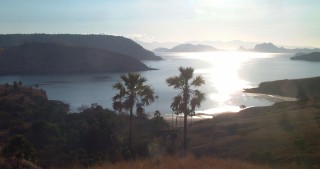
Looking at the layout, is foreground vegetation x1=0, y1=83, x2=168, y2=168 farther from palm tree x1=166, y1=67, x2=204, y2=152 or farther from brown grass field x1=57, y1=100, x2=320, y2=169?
brown grass field x1=57, y1=100, x2=320, y2=169

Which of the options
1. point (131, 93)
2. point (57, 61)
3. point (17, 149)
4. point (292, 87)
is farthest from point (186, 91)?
point (57, 61)

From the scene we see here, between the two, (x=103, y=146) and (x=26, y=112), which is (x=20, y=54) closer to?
(x=26, y=112)

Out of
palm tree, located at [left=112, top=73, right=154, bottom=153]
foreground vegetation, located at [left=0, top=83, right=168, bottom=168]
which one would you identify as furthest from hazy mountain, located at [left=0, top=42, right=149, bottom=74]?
palm tree, located at [left=112, top=73, right=154, bottom=153]

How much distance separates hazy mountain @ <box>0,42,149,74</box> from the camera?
18575cm

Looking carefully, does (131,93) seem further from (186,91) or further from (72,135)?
(72,135)

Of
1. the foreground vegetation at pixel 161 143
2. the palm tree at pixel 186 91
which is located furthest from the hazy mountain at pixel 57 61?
the palm tree at pixel 186 91

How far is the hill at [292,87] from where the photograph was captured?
88975 millimetres

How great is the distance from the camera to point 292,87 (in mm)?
100562

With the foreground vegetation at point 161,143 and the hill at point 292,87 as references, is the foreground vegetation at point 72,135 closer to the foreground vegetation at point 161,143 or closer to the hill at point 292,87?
the foreground vegetation at point 161,143

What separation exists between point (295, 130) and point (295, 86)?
7595 centimetres

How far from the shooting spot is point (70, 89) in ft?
388

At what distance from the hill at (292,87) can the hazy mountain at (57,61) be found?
9597cm

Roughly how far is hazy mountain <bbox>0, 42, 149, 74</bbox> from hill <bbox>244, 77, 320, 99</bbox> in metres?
96.0

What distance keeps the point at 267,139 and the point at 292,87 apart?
78.9 m
